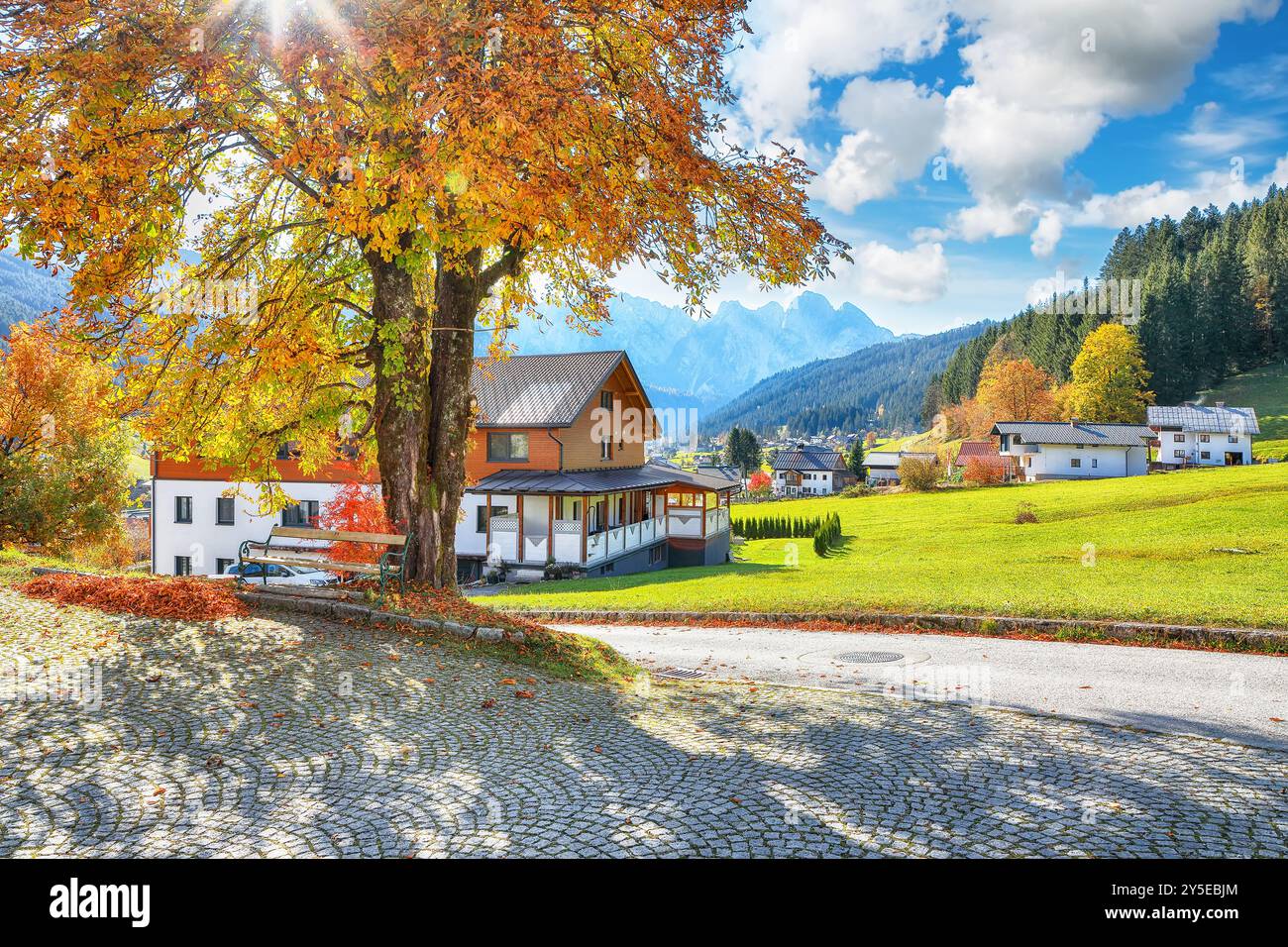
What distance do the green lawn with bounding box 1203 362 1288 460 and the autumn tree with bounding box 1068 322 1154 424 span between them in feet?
39.6

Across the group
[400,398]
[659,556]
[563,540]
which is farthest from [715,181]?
[659,556]

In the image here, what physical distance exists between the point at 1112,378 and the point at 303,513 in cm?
8762

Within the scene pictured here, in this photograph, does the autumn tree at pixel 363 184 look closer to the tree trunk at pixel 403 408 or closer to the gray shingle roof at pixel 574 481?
the tree trunk at pixel 403 408

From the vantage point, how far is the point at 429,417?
481 inches

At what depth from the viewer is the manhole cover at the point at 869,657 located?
11508 millimetres

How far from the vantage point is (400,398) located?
1154cm

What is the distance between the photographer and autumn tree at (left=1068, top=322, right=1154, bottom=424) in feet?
284

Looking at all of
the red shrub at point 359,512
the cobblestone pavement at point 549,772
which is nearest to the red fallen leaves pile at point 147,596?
the cobblestone pavement at point 549,772

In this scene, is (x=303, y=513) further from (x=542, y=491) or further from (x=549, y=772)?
(x=549, y=772)

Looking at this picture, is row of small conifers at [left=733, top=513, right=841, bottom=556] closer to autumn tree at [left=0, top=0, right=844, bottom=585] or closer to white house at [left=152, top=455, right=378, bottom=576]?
white house at [left=152, top=455, right=378, bottom=576]

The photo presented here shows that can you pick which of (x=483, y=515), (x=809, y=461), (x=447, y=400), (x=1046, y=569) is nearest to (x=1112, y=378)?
(x=809, y=461)
